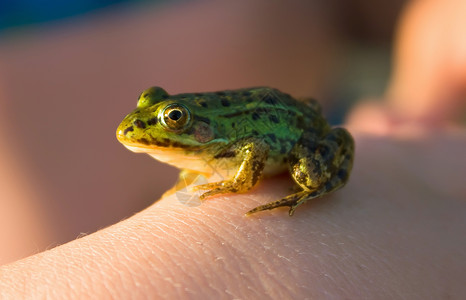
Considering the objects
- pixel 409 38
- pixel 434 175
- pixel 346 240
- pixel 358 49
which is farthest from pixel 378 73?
pixel 346 240

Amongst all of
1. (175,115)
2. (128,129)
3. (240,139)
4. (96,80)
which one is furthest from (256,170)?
(96,80)

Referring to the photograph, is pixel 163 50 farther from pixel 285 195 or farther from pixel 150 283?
pixel 150 283

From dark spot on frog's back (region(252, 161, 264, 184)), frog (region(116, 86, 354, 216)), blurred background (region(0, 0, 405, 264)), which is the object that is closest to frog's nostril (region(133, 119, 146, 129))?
frog (region(116, 86, 354, 216))

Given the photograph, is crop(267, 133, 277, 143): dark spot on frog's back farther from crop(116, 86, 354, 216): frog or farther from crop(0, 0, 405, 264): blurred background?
crop(0, 0, 405, 264): blurred background

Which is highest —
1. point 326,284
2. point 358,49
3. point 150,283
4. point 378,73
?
point 358,49

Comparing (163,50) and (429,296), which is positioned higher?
(163,50)

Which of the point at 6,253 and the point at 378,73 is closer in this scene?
the point at 6,253

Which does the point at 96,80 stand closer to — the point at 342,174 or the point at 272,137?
the point at 272,137
